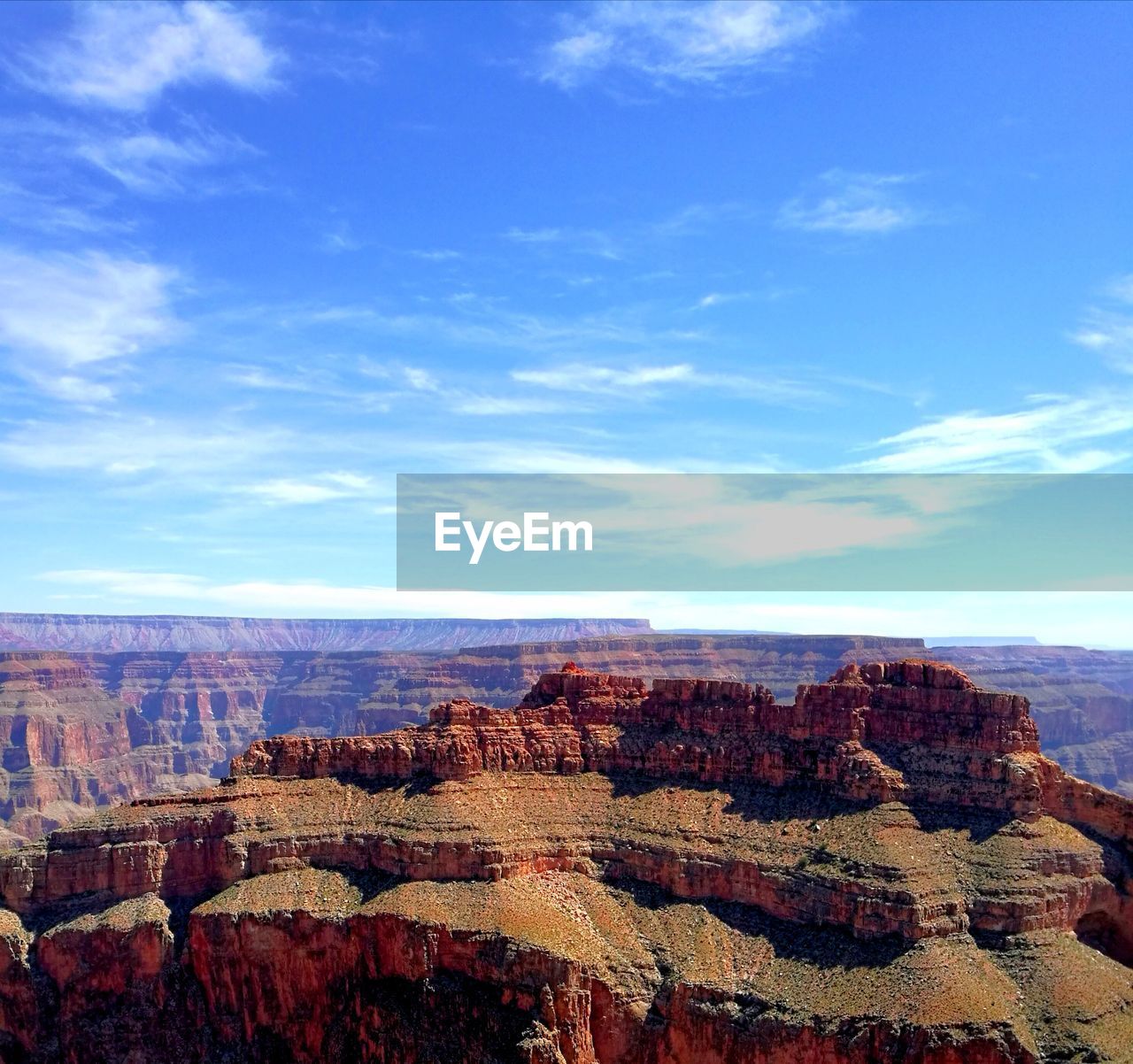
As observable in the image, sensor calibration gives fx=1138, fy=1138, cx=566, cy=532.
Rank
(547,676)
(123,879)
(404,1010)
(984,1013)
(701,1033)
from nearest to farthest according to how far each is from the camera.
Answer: (984,1013)
(701,1033)
(404,1010)
(123,879)
(547,676)

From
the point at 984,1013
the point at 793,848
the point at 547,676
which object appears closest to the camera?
the point at 984,1013

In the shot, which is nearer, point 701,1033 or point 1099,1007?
point 1099,1007

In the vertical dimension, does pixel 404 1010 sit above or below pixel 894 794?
below

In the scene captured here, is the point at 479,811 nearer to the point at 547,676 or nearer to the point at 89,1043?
the point at 547,676

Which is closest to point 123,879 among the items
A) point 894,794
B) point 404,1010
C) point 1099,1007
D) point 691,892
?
point 404,1010

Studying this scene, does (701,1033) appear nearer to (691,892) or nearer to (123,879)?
(691,892)

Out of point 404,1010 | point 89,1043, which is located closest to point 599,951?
point 404,1010

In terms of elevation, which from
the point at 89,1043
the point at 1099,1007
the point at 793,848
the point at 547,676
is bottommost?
the point at 89,1043
